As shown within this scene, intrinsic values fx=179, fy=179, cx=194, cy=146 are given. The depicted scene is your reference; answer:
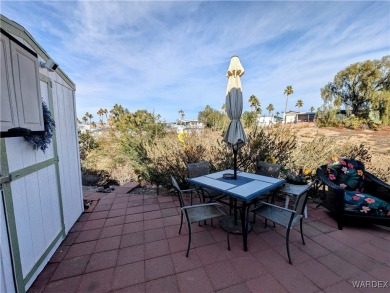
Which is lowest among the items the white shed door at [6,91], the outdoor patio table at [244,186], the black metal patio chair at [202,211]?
the black metal patio chair at [202,211]

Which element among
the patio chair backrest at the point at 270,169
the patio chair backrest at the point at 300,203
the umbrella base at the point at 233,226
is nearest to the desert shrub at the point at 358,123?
the patio chair backrest at the point at 270,169

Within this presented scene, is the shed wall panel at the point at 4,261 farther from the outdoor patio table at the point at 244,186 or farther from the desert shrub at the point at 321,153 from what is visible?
the desert shrub at the point at 321,153

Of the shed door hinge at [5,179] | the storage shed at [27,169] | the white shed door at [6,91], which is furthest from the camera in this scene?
the shed door hinge at [5,179]

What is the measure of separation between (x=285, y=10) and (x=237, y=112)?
130 inches

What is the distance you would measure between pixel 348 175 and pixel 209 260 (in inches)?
112

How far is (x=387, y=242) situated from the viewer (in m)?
2.32

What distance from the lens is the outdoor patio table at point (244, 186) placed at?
2.12 m

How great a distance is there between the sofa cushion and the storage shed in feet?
12.8

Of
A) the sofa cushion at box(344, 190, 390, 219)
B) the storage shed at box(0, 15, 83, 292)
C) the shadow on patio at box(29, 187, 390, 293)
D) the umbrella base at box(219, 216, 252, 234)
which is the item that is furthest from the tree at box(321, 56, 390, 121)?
the storage shed at box(0, 15, 83, 292)

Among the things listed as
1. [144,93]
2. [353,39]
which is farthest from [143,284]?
[144,93]

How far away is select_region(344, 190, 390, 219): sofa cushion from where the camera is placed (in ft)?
8.23

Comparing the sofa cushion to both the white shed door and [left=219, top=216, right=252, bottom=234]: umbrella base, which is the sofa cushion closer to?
[left=219, top=216, right=252, bottom=234]: umbrella base

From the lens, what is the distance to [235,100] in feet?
8.15

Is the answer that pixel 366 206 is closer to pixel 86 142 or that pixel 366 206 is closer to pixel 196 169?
pixel 196 169
